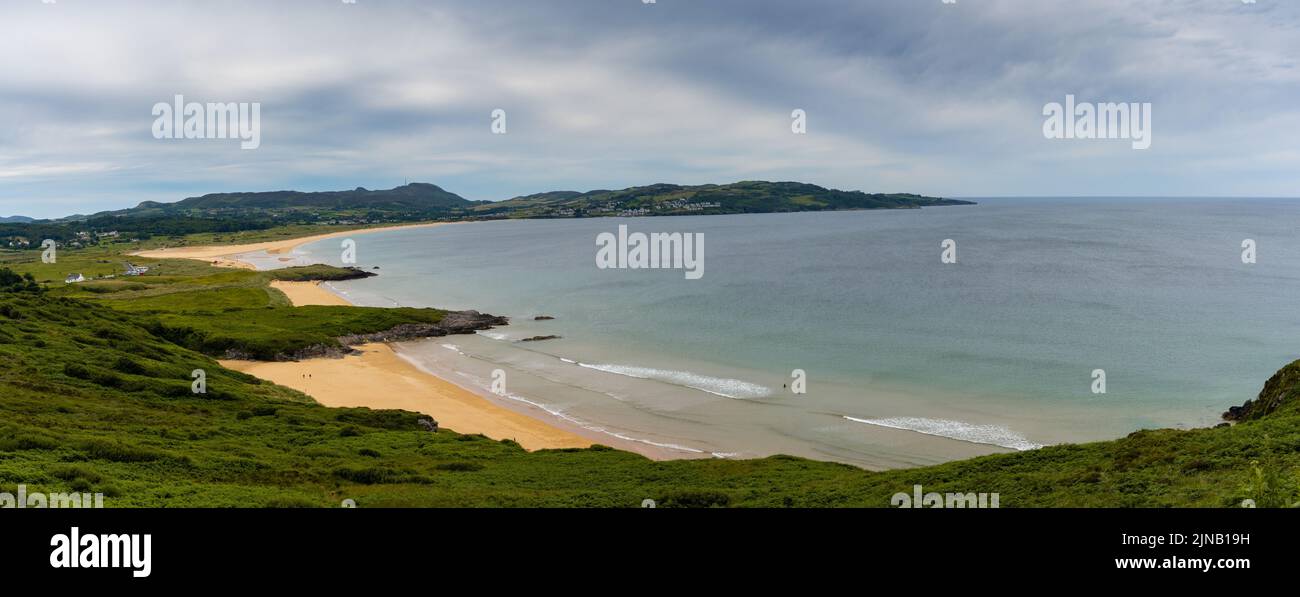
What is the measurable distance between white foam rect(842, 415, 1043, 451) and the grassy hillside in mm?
11444

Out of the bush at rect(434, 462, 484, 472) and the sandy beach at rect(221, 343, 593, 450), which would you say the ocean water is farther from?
the bush at rect(434, 462, 484, 472)

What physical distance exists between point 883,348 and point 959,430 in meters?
22.8

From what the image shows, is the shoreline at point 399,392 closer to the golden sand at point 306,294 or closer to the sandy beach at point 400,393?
the sandy beach at point 400,393

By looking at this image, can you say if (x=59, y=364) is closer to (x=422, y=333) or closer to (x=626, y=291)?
(x=422, y=333)

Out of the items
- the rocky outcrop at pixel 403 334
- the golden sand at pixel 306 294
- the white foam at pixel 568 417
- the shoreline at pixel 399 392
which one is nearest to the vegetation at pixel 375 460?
the shoreline at pixel 399 392

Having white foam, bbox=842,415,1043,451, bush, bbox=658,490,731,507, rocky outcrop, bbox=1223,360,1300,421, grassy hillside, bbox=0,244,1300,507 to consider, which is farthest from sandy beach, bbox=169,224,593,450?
rocky outcrop, bbox=1223,360,1300,421

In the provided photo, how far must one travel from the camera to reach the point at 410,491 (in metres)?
22.5

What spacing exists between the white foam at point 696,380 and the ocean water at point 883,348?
32 cm

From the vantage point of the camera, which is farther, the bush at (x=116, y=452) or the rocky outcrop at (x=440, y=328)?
the rocky outcrop at (x=440, y=328)

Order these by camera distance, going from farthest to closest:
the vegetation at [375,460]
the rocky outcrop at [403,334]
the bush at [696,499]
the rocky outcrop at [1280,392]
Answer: the rocky outcrop at [403,334]
the rocky outcrop at [1280,392]
the bush at [696,499]
the vegetation at [375,460]

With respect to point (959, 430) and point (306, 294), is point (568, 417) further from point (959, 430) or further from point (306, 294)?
point (306, 294)

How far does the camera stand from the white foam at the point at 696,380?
5247cm

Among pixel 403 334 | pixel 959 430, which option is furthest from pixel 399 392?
pixel 959 430
